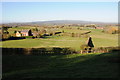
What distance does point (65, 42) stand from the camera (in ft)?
65.3

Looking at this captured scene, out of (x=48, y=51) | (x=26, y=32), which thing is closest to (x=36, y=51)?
(x=48, y=51)

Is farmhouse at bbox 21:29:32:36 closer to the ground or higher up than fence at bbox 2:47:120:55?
higher up

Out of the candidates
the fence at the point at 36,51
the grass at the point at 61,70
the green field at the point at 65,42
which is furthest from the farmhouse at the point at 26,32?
the grass at the point at 61,70

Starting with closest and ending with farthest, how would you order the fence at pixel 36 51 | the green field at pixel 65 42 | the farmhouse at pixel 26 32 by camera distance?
the fence at pixel 36 51 < the green field at pixel 65 42 < the farmhouse at pixel 26 32

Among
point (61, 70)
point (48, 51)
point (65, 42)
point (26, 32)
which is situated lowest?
point (61, 70)

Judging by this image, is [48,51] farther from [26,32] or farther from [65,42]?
[26,32]

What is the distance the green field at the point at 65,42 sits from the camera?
18.0 meters

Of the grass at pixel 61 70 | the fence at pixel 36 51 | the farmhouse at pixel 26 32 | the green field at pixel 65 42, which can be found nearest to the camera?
the grass at pixel 61 70

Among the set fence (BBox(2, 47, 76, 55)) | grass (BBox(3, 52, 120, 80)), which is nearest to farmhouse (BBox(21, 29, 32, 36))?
fence (BBox(2, 47, 76, 55))

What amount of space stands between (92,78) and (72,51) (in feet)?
34.3

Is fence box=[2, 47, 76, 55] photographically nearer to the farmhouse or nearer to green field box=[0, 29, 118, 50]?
green field box=[0, 29, 118, 50]

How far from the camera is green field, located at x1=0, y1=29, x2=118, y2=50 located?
1795 centimetres

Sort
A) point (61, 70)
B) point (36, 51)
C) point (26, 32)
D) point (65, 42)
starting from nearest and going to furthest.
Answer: point (61, 70), point (36, 51), point (65, 42), point (26, 32)

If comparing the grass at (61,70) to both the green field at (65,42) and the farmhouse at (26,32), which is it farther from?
the farmhouse at (26,32)
